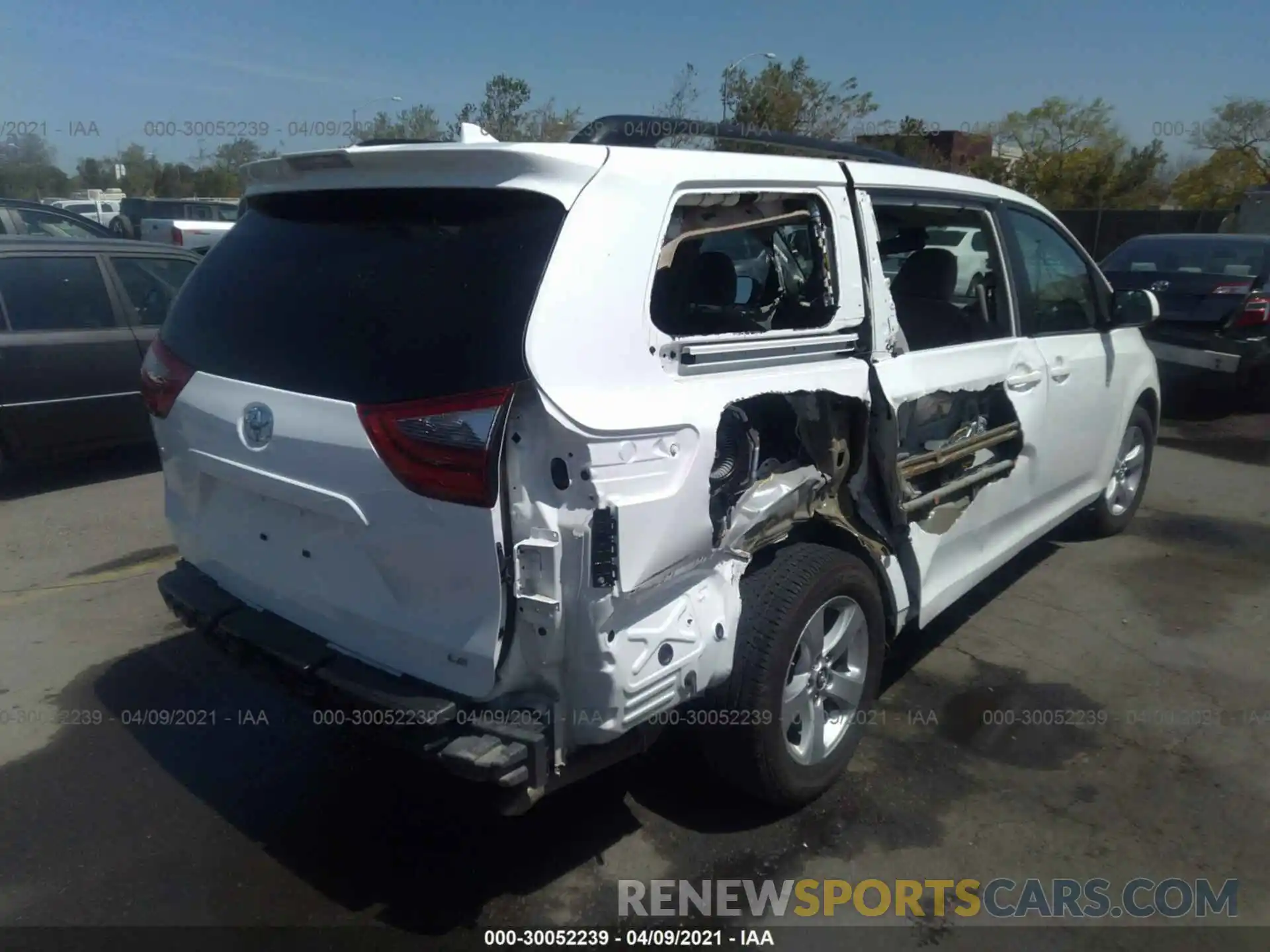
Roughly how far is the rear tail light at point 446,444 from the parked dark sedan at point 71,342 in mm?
4979

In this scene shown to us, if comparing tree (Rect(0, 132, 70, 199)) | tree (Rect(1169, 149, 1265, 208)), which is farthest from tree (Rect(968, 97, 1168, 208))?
tree (Rect(0, 132, 70, 199))

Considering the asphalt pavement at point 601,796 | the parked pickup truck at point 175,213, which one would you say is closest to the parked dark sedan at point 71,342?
the asphalt pavement at point 601,796

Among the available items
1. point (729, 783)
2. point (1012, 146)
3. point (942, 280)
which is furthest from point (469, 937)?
point (1012, 146)

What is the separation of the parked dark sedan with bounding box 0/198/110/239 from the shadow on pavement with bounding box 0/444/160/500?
5.24m

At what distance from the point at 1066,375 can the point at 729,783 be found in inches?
106

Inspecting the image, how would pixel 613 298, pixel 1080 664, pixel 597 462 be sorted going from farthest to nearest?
pixel 1080 664, pixel 613 298, pixel 597 462

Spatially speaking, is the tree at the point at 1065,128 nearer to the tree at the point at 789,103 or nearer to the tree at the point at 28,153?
the tree at the point at 789,103

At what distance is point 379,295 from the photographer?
2.62 metres

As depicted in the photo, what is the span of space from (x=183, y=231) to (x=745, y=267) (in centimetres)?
1565

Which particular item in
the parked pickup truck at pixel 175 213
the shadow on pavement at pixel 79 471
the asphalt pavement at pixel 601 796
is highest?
the parked pickup truck at pixel 175 213

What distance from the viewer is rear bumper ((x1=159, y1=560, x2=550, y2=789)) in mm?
2383

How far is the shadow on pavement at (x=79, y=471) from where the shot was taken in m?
6.73

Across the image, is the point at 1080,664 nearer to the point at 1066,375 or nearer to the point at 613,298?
the point at 1066,375

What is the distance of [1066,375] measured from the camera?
458cm
